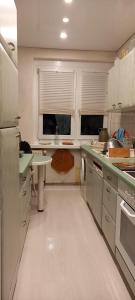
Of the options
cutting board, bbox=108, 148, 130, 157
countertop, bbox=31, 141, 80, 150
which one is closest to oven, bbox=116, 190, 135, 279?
cutting board, bbox=108, 148, 130, 157

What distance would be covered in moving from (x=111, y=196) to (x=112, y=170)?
0.25 meters

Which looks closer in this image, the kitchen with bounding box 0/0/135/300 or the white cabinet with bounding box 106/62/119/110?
the kitchen with bounding box 0/0/135/300

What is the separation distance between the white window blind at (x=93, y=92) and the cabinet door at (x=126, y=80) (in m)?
1.31

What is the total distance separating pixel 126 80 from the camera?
9.26ft

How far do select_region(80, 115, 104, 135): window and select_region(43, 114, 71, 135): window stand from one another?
0.95 ft

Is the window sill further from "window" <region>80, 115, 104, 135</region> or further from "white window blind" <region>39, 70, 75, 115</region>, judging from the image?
"white window blind" <region>39, 70, 75, 115</region>

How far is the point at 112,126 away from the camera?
433cm

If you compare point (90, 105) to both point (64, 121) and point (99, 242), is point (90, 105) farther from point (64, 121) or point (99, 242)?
point (99, 242)

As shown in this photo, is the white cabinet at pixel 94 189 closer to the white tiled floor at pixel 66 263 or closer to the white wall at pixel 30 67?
the white tiled floor at pixel 66 263

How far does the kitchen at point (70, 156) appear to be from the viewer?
1.76m

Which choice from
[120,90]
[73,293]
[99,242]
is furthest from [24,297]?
[120,90]

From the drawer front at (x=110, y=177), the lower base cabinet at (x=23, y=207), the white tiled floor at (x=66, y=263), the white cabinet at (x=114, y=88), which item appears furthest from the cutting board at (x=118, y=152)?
the lower base cabinet at (x=23, y=207)

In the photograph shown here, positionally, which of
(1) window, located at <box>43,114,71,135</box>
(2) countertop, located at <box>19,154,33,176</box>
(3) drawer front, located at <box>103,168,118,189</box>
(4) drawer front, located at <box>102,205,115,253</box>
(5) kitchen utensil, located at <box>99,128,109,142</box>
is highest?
(1) window, located at <box>43,114,71,135</box>

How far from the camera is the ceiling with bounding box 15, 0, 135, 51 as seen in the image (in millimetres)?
2566
